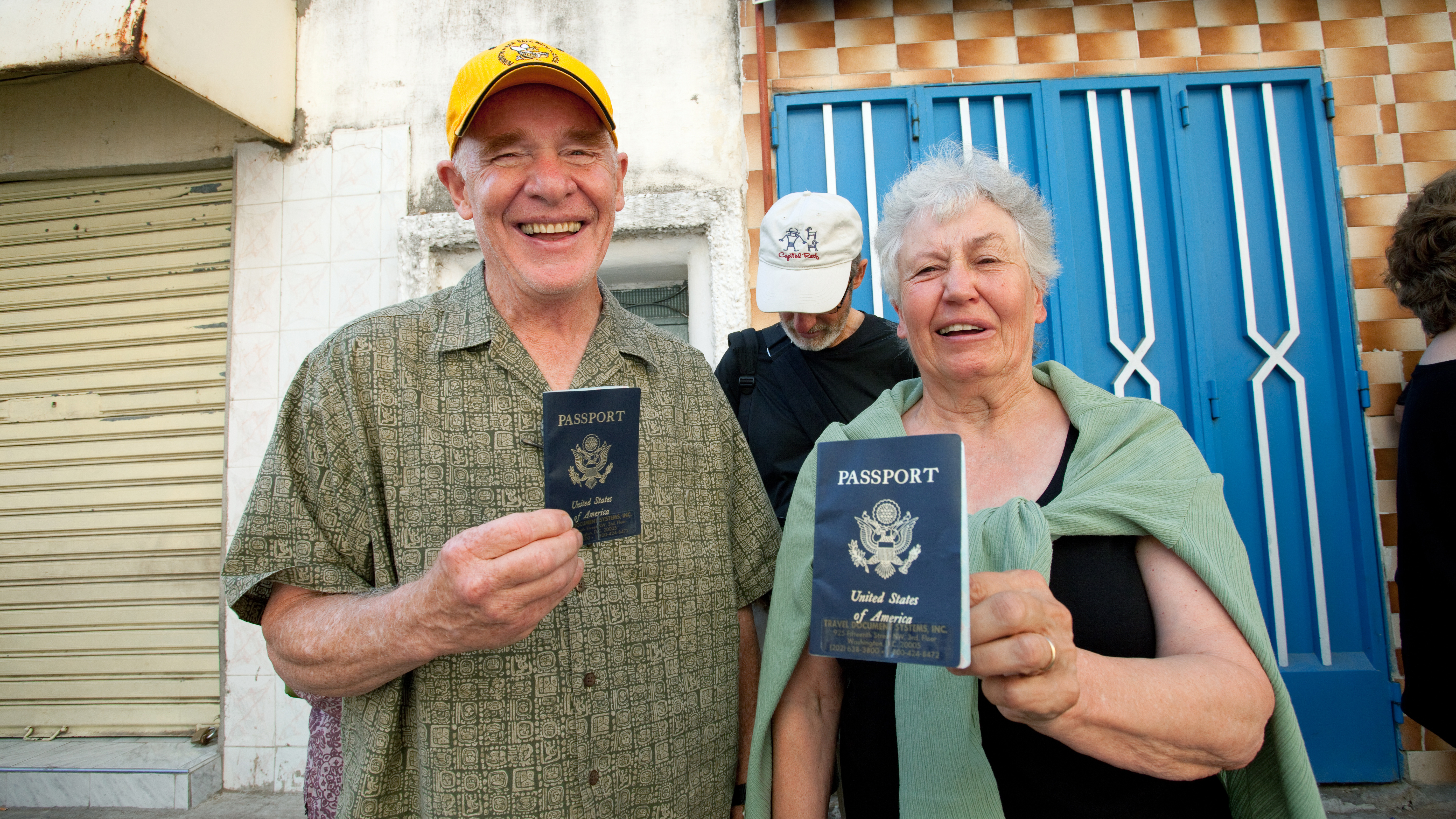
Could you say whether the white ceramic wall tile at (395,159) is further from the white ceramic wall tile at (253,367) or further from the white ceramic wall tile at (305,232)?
the white ceramic wall tile at (253,367)

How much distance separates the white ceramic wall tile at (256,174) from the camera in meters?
3.95

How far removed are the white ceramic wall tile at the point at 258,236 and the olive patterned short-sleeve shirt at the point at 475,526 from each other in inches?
116

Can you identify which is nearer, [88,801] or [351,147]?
[88,801]

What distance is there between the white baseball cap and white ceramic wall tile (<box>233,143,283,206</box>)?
290 centimetres

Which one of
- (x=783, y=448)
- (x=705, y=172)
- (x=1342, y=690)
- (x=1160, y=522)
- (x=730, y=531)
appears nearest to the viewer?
(x=1160, y=522)

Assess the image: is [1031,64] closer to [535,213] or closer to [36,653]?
[535,213]

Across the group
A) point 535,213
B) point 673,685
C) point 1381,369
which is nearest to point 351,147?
point 535,213

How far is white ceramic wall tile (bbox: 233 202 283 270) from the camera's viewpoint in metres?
3.91

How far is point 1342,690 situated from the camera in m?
3.39

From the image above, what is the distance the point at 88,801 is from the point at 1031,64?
5.95m

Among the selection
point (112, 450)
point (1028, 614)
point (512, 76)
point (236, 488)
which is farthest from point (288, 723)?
point (1028, 614)

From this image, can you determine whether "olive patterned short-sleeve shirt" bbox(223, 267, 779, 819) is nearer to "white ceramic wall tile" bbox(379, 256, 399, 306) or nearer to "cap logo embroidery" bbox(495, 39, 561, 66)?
"cap logo embroidery" bbox(495, 39, 561, 66)

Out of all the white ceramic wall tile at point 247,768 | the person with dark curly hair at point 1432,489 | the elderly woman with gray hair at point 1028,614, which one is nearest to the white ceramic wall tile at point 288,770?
the white ceramic wall tile at point 247,768

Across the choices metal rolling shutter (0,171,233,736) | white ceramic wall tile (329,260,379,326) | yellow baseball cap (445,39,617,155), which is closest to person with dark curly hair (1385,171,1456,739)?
yellow baseball cap (445,39,617,155)
